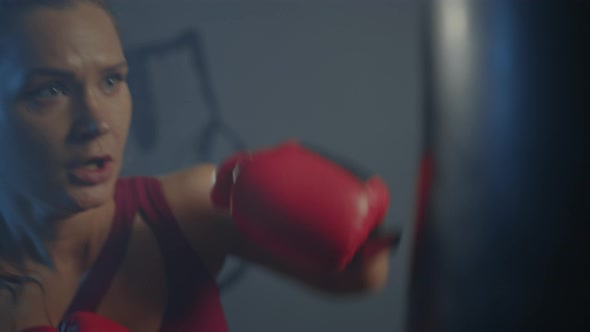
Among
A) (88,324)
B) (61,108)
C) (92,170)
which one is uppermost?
(61,108)

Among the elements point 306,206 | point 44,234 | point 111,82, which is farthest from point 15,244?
point 306,206

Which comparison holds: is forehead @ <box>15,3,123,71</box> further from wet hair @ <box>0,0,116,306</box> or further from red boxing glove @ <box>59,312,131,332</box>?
red boxing glove @ <box>59,312,131,332</box>

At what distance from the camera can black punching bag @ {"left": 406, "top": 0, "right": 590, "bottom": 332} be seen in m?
0.71

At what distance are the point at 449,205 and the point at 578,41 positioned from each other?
29 cm

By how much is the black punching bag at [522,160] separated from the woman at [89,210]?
1.01 feet

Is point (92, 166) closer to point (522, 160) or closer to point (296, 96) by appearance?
point (296, 96)

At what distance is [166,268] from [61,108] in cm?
37

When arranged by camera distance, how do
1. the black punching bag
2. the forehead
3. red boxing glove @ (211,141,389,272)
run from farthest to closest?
the forehead → red boxing glove @ (211,141,389,272) → the black punching bag

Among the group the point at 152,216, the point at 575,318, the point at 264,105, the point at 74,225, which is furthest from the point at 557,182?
the point at 74,225

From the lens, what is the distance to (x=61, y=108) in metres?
0.97

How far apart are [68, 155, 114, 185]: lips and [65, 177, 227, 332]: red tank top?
4 centimetres

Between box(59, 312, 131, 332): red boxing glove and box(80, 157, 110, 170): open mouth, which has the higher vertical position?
box(80, 157, 110, 170): open mouth

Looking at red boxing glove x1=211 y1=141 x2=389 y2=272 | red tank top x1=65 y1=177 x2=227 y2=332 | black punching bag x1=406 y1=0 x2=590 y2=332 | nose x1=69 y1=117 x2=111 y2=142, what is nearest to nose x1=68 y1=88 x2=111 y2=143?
nose x1=69 y1=117 x2=111 y2=142

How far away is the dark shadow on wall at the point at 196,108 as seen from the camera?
1021 millimetres
